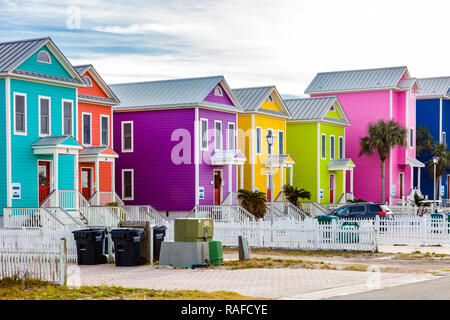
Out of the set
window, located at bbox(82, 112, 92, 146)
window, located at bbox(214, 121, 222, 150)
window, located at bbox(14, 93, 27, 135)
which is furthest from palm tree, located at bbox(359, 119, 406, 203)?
window, located at bbox(14, 93, 27, 135)

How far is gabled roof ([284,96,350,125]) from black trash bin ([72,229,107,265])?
102ft

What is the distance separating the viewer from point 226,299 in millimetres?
13641

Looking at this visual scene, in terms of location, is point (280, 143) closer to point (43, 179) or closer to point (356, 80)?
point (356, 80)

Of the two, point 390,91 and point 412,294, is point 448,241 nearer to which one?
point 412,294

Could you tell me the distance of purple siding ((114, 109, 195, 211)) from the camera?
133 ft

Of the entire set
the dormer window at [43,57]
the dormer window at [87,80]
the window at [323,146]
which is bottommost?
the window at [323,146]

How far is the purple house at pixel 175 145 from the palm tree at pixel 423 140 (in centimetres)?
2347

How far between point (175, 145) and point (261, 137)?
782cm

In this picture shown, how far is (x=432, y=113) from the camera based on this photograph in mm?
62438

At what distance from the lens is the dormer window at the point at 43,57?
1314 inches

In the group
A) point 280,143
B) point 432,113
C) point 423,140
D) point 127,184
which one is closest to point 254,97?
point 280,143

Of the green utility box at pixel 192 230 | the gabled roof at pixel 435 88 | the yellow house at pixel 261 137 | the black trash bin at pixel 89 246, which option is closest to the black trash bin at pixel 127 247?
the black trash bin at pixel 89 246

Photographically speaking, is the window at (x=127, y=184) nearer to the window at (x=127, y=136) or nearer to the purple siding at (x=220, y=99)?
the window at (x=127, y=136)

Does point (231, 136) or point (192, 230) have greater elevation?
point (231, 136)
